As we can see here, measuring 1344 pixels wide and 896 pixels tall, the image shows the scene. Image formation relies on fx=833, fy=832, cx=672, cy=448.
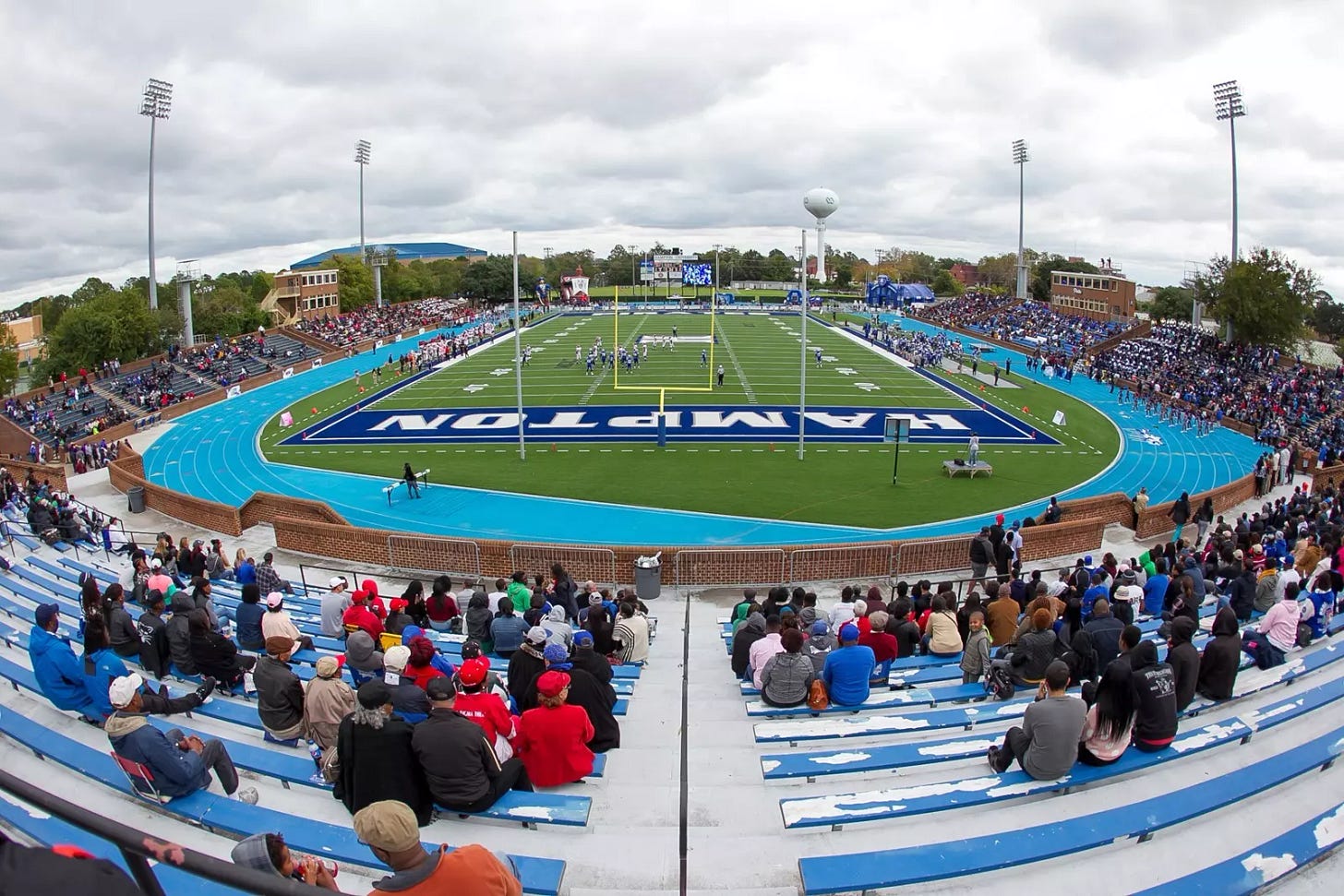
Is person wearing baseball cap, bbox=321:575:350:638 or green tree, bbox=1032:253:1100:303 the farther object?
green tree, bbox=1032:253:1100:303

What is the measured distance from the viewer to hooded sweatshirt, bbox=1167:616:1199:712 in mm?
6898

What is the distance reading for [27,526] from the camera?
17875 mm

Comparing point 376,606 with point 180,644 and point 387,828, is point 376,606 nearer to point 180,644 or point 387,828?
point 180,644

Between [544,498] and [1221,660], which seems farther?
[544,498]

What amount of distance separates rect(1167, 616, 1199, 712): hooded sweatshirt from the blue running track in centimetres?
1203

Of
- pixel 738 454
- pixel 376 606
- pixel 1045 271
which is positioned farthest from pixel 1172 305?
pixel 376 606

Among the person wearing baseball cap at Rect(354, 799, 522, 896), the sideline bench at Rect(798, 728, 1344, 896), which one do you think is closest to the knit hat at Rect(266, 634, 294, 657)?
the person wearing baseball cap at Rect(354, 799, 522, 896)

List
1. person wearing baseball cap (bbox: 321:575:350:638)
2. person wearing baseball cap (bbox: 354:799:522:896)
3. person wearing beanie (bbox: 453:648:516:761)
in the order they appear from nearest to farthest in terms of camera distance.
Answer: person wearing baseball cap (bbox: 354:799:522:896) → person wearing beanie (bbox: 453:648:516:761) → person wearing baseball cap (bbox: 321:575:350:638)

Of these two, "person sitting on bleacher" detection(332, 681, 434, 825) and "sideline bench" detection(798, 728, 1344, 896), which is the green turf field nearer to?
"sideline bench" detection(798, 728, 1344, 896)

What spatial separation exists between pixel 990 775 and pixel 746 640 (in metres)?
3.21

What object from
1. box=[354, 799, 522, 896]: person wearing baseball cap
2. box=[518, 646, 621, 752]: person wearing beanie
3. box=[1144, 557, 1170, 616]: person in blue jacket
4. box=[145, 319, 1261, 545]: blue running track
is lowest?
box=[145, 319, 1261, 545]: blue running track

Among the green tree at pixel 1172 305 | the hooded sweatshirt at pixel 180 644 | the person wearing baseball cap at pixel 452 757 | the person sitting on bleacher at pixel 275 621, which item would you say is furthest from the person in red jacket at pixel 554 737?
the green tree at pixel 1172 305

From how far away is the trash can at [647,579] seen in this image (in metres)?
14.4

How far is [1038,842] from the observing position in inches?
206
